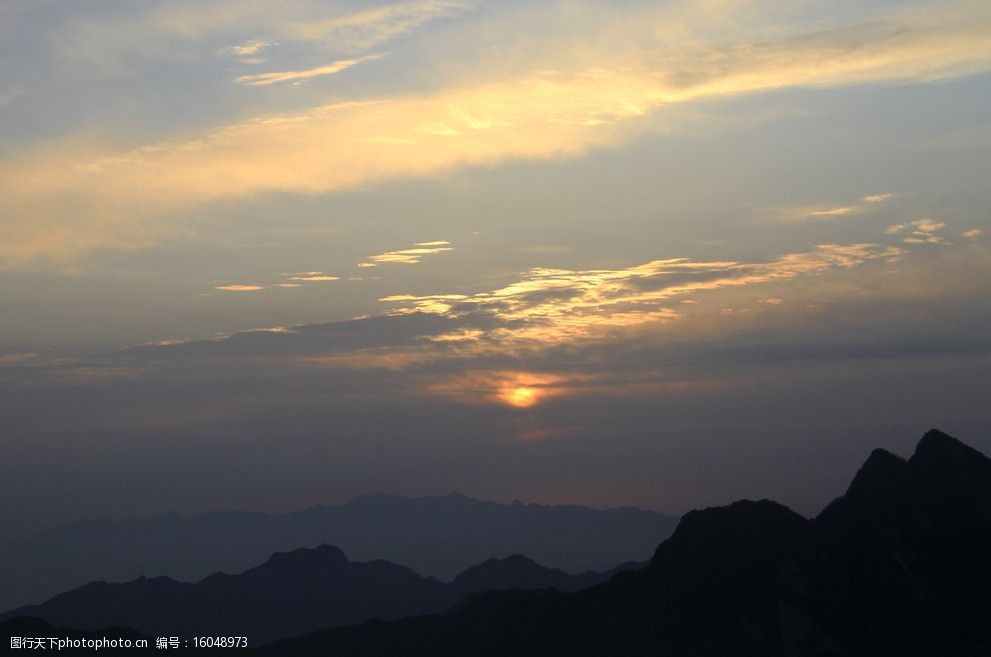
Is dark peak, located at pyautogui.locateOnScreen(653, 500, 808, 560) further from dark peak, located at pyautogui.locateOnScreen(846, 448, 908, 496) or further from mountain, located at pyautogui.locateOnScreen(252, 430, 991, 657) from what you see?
dark peak, located at pyautogui.locateOnScreen(846, 448, 908, 496)

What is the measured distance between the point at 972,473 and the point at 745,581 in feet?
152

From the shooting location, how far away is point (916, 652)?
15188 centimetres

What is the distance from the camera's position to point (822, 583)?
15888 centimetres

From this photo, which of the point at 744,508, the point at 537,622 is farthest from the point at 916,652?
the point at 537,622

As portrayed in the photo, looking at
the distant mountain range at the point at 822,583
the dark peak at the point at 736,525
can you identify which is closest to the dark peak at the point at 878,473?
the distant mountain range at the point at 822,583

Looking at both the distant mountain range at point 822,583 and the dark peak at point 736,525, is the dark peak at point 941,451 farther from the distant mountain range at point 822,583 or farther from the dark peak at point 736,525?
the dark peak at point 736,525

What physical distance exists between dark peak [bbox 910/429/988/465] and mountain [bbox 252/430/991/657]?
25cm

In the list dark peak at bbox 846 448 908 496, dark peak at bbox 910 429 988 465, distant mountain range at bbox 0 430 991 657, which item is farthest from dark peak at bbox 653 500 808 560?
dark peak at bbox 910 429 988 465

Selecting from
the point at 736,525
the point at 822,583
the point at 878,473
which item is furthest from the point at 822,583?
the point at 878,473

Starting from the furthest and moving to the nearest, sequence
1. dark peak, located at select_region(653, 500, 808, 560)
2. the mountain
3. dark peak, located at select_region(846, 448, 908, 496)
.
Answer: dark peak, located at select_region(846, 448, 908, 496) < dark peak, located at select_region(653, 500, 808, 560) < the mountain

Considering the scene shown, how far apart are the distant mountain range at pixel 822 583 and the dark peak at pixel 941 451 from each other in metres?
0.21

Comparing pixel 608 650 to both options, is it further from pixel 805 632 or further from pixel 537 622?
pixel 805 632

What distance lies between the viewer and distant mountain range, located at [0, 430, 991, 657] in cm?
15550

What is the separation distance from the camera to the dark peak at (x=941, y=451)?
18588 centimetres
